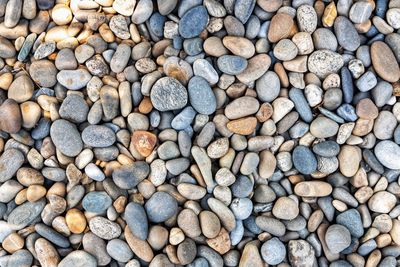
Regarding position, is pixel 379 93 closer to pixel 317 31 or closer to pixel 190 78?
pixel 317 31

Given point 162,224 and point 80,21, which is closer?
point 162,224

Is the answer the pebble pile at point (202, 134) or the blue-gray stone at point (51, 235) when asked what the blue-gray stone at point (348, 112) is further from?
the blue-gray stone at point (51, 235)

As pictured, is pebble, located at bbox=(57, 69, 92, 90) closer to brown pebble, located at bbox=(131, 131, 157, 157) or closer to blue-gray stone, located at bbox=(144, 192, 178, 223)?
brown pebble, located at bbox=(131, 131, 157, 157)

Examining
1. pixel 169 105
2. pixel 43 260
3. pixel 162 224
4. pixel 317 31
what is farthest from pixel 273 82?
pixel 43 260

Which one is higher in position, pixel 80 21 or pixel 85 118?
pixel 80 21

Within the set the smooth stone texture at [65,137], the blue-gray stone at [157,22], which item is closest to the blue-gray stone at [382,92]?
the blue-gray stone at [157,22]

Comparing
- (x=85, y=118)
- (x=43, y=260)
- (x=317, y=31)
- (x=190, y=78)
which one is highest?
(x=317, y=31)

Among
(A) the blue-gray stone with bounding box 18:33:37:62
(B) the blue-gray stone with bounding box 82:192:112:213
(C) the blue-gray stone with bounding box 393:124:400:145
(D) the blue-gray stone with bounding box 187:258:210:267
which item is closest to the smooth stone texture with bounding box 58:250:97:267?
(B) the blue-gray stone with bounding box 82:192:112:213
